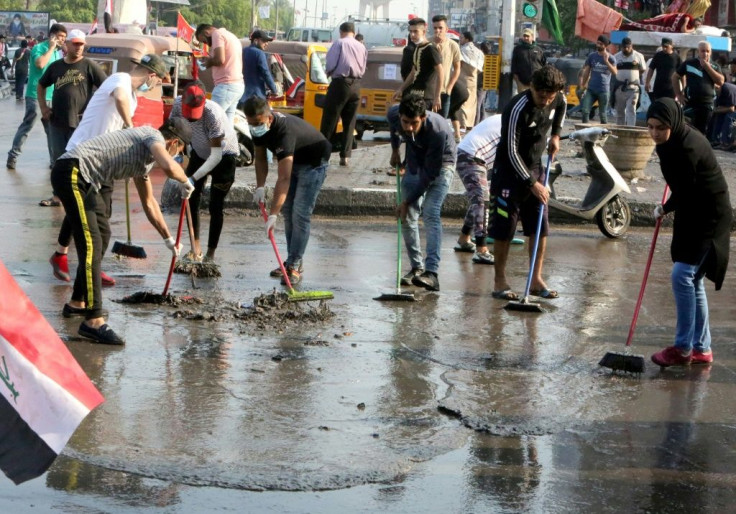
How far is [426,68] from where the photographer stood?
1431cm

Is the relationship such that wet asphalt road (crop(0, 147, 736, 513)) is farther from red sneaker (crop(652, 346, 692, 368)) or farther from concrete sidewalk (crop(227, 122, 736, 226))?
concrete sidewalk (crop(227, 122, 736, 226))

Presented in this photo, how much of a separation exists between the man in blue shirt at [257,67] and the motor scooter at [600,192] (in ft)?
16.0

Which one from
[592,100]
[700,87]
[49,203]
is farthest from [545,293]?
[592,100]

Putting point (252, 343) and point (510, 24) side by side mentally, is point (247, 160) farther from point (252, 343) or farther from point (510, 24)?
point (510, 24)

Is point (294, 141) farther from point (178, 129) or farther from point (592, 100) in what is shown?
point (592, 100)

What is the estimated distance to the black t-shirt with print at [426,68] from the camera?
14211 mm

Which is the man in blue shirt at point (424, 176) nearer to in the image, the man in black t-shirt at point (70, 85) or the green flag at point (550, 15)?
the man in black t-shirt at point (70, 85)

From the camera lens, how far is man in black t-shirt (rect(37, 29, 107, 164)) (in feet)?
36.2

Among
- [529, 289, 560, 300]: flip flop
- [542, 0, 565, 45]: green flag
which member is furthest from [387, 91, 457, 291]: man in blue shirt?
[542, 0, 565, 45]: green flag

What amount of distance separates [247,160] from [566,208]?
3.37 meters

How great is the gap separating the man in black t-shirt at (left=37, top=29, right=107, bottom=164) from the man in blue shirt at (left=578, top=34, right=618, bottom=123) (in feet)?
39.0

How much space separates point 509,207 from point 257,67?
289 inches

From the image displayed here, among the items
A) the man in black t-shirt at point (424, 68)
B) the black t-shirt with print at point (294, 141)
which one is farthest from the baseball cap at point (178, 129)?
the man in black t-shirt at point (424, 68)

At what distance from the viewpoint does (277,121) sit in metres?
8.33
